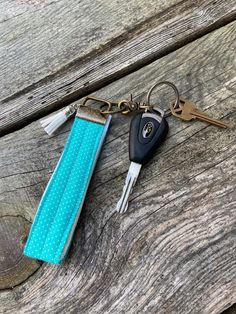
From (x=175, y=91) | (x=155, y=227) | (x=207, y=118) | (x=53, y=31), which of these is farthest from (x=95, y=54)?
(x=155, y=227)

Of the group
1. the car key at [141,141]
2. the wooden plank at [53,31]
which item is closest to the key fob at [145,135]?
the car key at [141,141]

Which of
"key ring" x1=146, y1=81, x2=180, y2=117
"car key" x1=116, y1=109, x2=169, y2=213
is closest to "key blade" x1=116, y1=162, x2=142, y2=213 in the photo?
"car key" x1=116, y1=109, x2=169, y2=213

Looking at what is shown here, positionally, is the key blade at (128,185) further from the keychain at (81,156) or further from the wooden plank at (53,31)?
the wooden plank at (53,31)

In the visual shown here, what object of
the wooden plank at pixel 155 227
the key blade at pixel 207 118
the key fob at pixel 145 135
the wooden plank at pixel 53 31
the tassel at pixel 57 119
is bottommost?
the wooden plank at pixel 155 227

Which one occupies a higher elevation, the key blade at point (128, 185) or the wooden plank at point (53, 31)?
the wooden plank at point (53, 31)

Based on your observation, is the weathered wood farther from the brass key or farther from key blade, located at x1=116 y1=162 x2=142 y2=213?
the brass key

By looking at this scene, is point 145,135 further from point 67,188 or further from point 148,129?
point 67,188

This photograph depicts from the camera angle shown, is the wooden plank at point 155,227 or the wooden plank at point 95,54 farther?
the wooden plank at point 95,54
